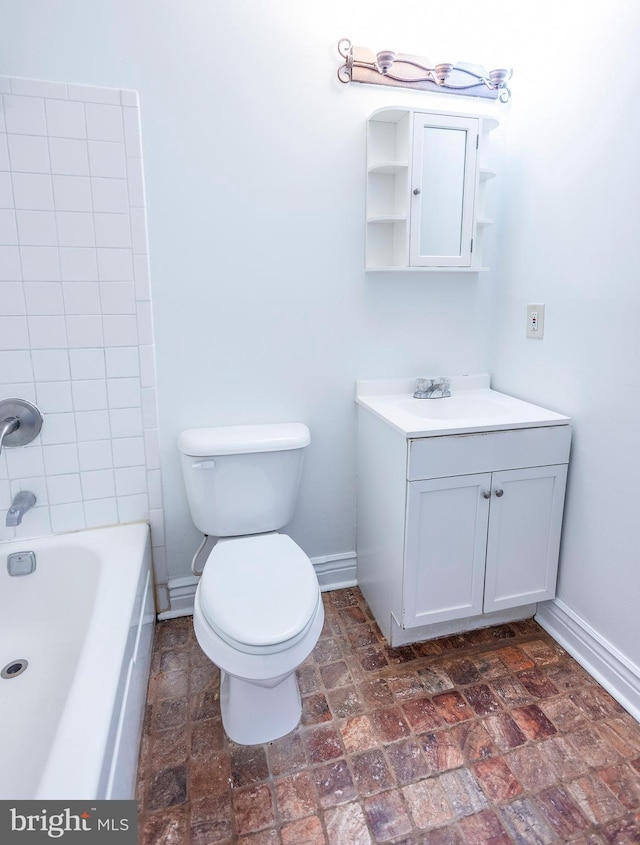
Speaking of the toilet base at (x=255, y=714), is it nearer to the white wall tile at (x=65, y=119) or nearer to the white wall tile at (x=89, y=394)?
the white wall tile at (x=89, y=394)

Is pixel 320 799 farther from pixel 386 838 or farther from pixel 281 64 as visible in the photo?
pixel 281 64

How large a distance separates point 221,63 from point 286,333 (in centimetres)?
90

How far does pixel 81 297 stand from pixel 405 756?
1.70m

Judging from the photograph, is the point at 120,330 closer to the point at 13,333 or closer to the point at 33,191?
the point at 13,333

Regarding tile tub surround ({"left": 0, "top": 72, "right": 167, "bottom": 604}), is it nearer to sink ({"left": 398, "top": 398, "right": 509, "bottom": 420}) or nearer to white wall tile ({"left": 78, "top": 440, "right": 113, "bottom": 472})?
white wall tile ({"left": 78, "top": 440, "right": 113, "bottom": 472})

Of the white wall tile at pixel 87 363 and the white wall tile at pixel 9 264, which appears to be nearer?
the white wall tile at pixel 9 264

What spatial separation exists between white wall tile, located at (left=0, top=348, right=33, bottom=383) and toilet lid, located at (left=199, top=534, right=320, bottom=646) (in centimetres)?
85

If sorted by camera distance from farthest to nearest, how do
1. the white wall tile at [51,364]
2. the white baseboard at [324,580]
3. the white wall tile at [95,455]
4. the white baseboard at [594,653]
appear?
the white baseboard at [324,580] → the white wall tile at [95,455] → the white wall tile at [51,364] → the white baseboard at [594,653]

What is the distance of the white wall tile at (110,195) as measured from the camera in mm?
A: 1577

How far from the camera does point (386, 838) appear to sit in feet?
3.85

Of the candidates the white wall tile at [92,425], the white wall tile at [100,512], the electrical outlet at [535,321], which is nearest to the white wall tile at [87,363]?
the white wall tile at [92,425]

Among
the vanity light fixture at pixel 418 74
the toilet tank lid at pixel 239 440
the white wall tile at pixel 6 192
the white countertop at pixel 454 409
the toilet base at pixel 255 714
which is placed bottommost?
the toilet base at pixel 255 714

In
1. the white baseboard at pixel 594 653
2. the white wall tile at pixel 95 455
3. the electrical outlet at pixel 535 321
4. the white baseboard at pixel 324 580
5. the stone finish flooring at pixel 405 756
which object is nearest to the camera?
the stone finish flooring at pixel 405 756

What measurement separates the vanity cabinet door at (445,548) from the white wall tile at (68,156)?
4.74ft
